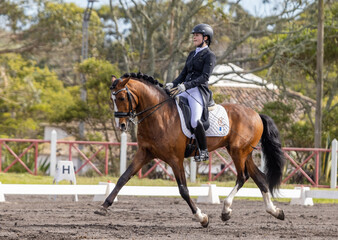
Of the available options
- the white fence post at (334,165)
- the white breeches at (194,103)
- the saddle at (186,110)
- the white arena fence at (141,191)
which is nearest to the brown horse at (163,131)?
the saddle at (186,110)

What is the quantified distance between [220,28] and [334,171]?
950cm

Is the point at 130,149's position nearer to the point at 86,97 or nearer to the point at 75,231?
the point at 86,97

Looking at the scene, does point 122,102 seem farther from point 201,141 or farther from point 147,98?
point 201,141

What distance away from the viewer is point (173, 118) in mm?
8352

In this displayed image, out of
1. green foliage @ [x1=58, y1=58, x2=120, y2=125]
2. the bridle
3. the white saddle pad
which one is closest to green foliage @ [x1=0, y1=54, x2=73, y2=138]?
green foliage @ [x1=58, y1=58, x2=120, y2=125]

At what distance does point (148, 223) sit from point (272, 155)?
2371 mm

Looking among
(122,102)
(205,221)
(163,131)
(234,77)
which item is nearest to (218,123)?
(163,131)

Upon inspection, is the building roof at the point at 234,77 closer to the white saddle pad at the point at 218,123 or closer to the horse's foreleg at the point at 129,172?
the white saddle pad at the point at 218,123

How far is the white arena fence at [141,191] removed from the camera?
36.0 ft

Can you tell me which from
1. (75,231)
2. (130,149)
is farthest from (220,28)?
(75,231)

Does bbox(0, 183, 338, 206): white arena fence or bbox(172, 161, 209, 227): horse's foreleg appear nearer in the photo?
bbox(172, 161, 209, 227): horse's foreleg

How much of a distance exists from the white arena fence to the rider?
2.14 m

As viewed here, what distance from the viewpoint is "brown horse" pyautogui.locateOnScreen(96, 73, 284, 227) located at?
26.1ft

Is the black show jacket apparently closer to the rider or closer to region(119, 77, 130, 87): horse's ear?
the rider
